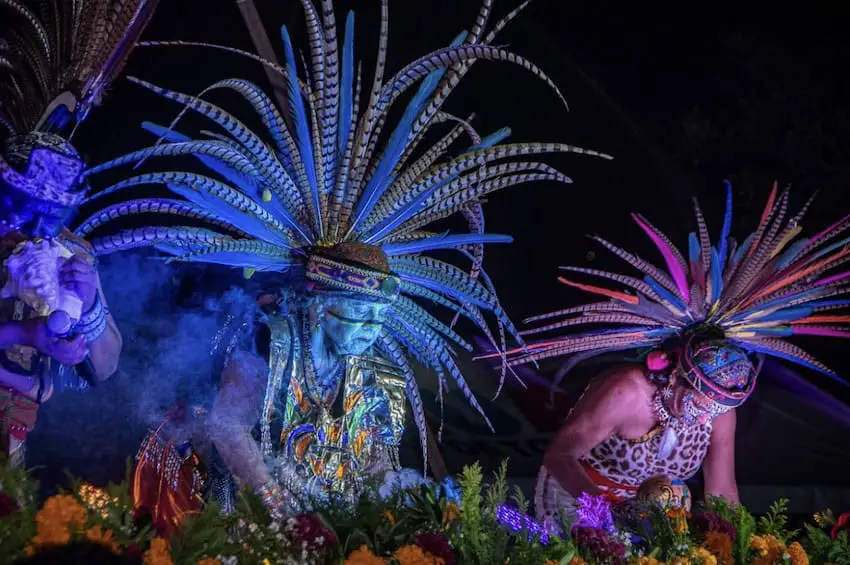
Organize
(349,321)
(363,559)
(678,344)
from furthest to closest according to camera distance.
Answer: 1. (678,344)
2. (349,321)
3. (363,559)

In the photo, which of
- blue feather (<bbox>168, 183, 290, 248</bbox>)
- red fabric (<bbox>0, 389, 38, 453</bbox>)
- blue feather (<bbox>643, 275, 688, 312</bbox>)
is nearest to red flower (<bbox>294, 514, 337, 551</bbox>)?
red fabric (<bbox>0, 389, 38, 453</bbox>)

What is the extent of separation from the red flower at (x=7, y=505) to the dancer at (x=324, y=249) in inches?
33.7

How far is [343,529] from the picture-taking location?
157 cm

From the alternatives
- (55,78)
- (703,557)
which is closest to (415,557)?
(703,557)

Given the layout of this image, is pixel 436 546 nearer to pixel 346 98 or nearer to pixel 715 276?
pixel 346 98

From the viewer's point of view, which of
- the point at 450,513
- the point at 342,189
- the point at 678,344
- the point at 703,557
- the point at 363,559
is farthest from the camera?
the point at 678,344

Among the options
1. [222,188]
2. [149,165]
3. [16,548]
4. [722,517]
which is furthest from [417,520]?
[149,165]

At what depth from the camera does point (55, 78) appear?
225 cm

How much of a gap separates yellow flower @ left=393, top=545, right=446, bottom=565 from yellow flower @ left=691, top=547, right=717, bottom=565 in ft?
2.42

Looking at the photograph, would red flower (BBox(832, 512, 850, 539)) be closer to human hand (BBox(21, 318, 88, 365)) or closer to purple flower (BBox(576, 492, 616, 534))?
purple flower (BBox(576, 492, 616, 534))

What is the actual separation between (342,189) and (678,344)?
5.77 ft

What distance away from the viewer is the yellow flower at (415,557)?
144cm

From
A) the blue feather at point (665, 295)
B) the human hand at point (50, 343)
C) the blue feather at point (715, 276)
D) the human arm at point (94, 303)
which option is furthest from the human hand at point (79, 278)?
the blue feather at point (715, 276)

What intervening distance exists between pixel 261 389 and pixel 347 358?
26 centimetres
